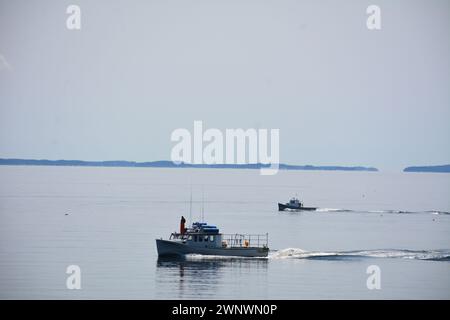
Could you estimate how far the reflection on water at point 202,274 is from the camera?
81500 mm

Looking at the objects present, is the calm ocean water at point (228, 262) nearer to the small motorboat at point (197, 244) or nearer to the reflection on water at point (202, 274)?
the reflection on water at point (202, 274)

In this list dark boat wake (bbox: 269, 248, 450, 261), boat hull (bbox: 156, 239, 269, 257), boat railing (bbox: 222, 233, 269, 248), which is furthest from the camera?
dark boat wake (bbox: 269, 248, 450, 261)

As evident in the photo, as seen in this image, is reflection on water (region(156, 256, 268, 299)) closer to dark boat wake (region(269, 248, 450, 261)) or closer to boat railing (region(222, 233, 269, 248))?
boat railing (region(222, 233, 269, 248))

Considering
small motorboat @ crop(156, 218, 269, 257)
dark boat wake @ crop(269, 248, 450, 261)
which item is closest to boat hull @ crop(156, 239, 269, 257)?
small motorboat @ crop(156, 218, 269, 257)

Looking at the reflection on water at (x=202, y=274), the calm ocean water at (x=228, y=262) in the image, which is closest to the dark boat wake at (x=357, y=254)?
the calm ocean water at (x=228, y=262)

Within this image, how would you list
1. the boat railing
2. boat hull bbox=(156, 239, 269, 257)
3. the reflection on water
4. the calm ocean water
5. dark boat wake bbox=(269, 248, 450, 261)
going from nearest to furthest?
the reflection on water → the calm ocean water → boat hull bbox=(156, 239, 269, 257) → the boat railing → dark boat wake bbox=(269, 248, 450, 261)

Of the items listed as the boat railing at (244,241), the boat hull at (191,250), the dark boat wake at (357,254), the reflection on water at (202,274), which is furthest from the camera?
the dark boat wake at (357,254)

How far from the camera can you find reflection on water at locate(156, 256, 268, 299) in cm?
8150

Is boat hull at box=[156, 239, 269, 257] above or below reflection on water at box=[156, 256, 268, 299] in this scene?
above

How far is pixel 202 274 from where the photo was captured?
90812 millimetres

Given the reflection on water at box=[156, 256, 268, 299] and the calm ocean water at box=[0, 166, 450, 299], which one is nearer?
the reflection on water at box=[156, 256, 268, 299]
